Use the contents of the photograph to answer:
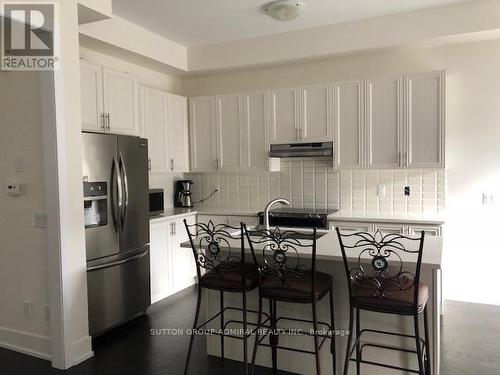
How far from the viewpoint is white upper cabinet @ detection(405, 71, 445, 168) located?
3.91m

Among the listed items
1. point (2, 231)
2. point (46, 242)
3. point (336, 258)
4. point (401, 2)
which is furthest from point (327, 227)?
point (2, 231)

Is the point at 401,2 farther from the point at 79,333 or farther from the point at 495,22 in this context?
the point at 79,333

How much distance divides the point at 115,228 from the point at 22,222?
2.27 ft

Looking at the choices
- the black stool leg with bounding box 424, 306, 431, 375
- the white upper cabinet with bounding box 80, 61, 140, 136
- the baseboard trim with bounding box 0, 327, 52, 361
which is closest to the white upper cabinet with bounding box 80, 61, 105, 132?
the white upper cabinet with bounding box 80, 61, 140, 136

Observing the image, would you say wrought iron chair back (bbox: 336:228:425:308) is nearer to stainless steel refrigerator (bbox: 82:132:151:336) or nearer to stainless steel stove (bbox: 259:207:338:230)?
stainless steel stove (bbox: 259:207:338:230)

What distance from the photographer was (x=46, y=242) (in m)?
3.01

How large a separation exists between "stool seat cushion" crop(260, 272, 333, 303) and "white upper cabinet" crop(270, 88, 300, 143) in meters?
2.33

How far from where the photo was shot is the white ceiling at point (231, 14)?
12.2 ft

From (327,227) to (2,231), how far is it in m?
2.88

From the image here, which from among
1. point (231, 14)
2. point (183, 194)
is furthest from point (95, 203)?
point (231, 14)

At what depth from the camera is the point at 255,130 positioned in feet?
15.6

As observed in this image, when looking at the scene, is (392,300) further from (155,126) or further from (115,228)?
(155,126)

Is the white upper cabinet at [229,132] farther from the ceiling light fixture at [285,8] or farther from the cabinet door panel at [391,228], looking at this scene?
the cabinet door panel at [391,228]

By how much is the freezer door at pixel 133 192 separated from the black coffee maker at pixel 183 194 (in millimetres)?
1297
